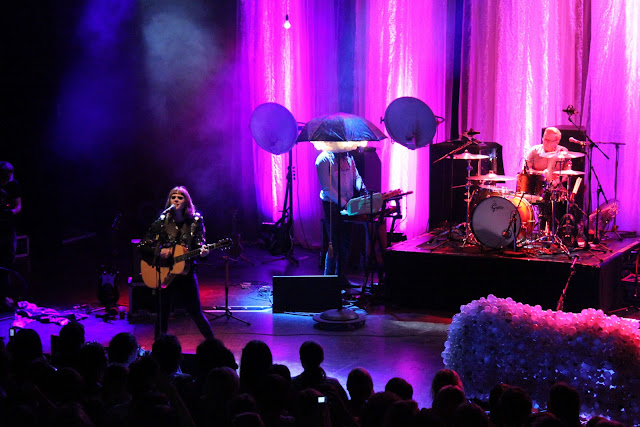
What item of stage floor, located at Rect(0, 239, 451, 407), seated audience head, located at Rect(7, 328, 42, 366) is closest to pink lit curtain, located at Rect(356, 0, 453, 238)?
stage floor, located at Rect(0, 239, 451, 407)

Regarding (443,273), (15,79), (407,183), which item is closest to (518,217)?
(443,273)

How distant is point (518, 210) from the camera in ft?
29.7

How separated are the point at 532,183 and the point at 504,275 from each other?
177 centimetres

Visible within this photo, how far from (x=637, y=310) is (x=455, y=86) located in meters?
4.75

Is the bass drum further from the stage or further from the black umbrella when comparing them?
the black umbrella

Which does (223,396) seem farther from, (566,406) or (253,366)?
(566,406)

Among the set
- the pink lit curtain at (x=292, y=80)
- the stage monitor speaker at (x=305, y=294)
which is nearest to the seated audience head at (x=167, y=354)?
the stage monitor speaker at (x=305, y=294)

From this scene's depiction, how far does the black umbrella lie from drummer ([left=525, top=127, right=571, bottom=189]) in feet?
8.48

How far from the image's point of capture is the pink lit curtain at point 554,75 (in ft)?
35.2

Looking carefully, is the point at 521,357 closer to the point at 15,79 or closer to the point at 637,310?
the point at 637,310

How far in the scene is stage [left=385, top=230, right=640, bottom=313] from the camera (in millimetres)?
8562

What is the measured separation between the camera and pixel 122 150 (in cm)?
1409

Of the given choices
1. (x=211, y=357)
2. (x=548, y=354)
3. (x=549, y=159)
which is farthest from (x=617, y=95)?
(x=211, y=357)

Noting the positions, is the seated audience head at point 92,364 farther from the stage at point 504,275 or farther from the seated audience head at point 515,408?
the stage at point 504,275
